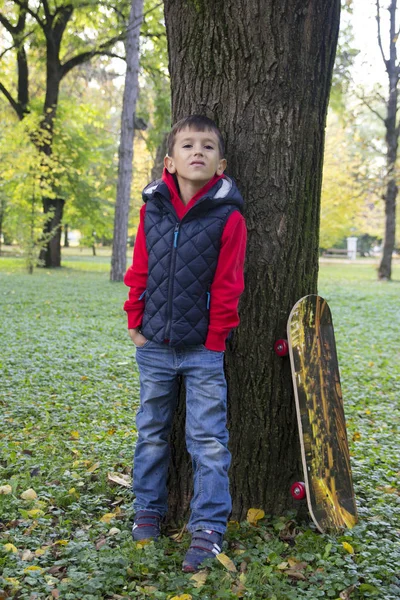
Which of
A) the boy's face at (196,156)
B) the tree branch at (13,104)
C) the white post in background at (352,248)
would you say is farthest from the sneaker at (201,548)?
the white post in background at (352,248)

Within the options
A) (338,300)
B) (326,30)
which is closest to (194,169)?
(326,30)

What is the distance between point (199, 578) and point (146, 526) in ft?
1.63

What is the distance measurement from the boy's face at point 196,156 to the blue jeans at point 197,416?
2.60ft

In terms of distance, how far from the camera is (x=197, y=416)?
3.04 meters

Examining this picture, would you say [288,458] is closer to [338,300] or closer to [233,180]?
[233,180]

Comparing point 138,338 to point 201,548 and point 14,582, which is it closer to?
point 201,548

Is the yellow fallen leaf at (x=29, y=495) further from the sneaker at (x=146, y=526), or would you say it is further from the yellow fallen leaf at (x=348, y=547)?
the yellow fallen leaf at (x=348, y=547)

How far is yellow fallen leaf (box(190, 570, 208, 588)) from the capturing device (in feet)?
8.83

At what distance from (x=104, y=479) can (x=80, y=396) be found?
7.43 feet

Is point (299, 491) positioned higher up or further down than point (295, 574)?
higher up

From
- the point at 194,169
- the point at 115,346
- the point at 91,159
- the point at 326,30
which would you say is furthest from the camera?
the point at 91,159

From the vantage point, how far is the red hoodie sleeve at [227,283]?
294 cm

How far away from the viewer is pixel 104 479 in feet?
12.7

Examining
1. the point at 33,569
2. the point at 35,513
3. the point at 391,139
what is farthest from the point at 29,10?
the point at 33,569
